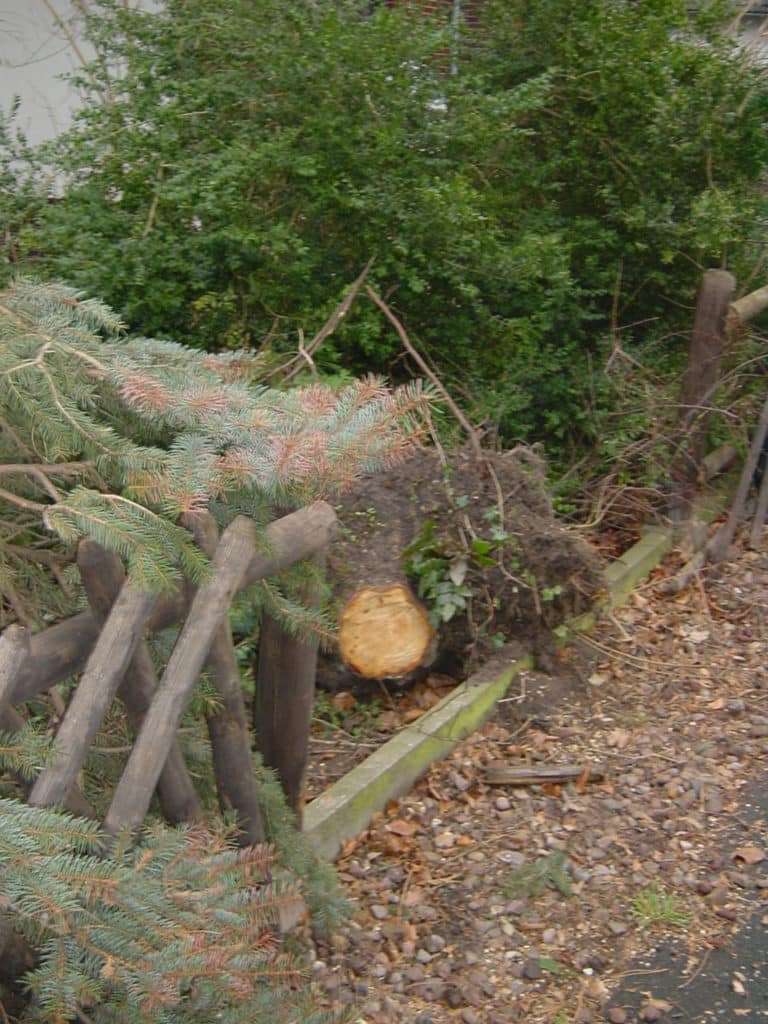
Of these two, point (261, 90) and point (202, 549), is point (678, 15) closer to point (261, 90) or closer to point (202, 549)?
point (261, 90)

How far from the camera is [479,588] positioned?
191 inches

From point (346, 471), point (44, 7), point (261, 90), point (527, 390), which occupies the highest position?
point (44, 7)

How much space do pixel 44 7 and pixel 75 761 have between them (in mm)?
7987

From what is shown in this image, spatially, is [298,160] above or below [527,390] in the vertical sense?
above

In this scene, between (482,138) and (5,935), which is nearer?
(5,935)

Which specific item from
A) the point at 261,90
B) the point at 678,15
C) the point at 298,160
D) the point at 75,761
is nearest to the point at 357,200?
the point at 298,160

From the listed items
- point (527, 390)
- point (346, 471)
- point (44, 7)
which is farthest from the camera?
point (44, 7)

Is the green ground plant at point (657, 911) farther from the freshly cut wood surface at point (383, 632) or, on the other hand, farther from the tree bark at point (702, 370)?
the tree bark at point (702, 370)

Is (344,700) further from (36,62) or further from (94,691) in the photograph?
(36,62)

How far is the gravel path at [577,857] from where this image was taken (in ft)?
10.8

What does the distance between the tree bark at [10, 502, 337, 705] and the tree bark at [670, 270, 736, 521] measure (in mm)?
3895

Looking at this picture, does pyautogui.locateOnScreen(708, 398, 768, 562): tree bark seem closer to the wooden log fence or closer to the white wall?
the wooden log fence

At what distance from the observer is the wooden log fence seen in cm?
209

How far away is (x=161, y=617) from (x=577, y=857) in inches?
82.4
